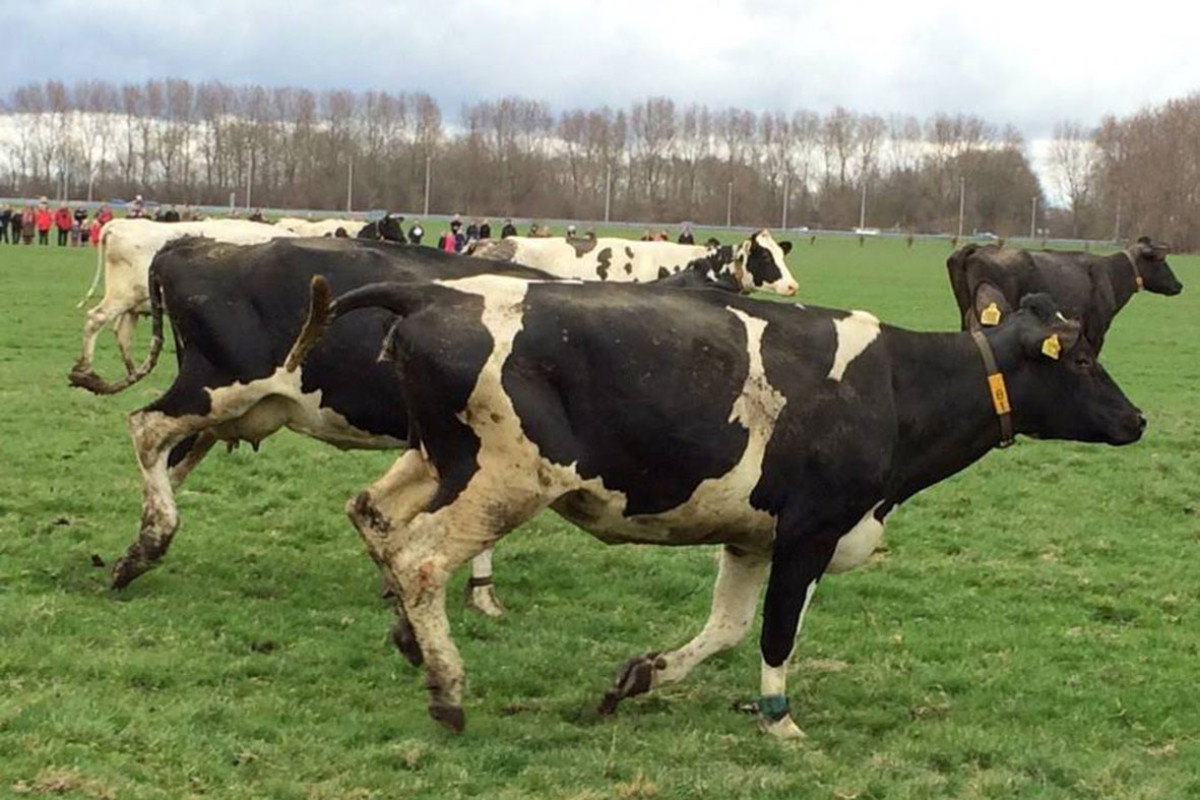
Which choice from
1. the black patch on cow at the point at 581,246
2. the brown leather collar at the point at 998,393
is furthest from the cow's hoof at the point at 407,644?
the black patch on cow at the point at 581,246

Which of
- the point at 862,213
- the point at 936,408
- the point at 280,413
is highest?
the point at 862,213

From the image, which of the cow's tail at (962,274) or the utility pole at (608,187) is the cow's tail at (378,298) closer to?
the cow's tail at (962,274)

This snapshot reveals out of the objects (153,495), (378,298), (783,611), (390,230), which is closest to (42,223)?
(390,230)

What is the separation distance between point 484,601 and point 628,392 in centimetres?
266

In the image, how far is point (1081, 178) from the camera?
15662 centimetres

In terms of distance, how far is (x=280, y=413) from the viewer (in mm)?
8711

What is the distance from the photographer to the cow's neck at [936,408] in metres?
6.98

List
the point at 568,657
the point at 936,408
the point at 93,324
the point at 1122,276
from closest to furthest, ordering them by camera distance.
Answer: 1. the point at 936,408
2. the point at 568,657
3. the point at 93,324
4. the point at 1122,276

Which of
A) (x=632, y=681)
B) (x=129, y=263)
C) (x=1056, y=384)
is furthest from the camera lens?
(x=129, y=263)

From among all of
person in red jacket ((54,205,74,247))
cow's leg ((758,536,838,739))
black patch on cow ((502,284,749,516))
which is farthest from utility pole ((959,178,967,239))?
black patch on cow ((502,284,749,516))

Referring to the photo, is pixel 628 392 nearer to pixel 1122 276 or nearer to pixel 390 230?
pixel 1122 276

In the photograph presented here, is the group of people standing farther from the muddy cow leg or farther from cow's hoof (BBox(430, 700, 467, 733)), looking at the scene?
cow's hoof (BBox(430, 700, 467, 733))

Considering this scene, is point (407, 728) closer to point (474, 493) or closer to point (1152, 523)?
point (474, 493)

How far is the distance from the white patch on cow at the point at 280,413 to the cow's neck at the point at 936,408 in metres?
3.01
